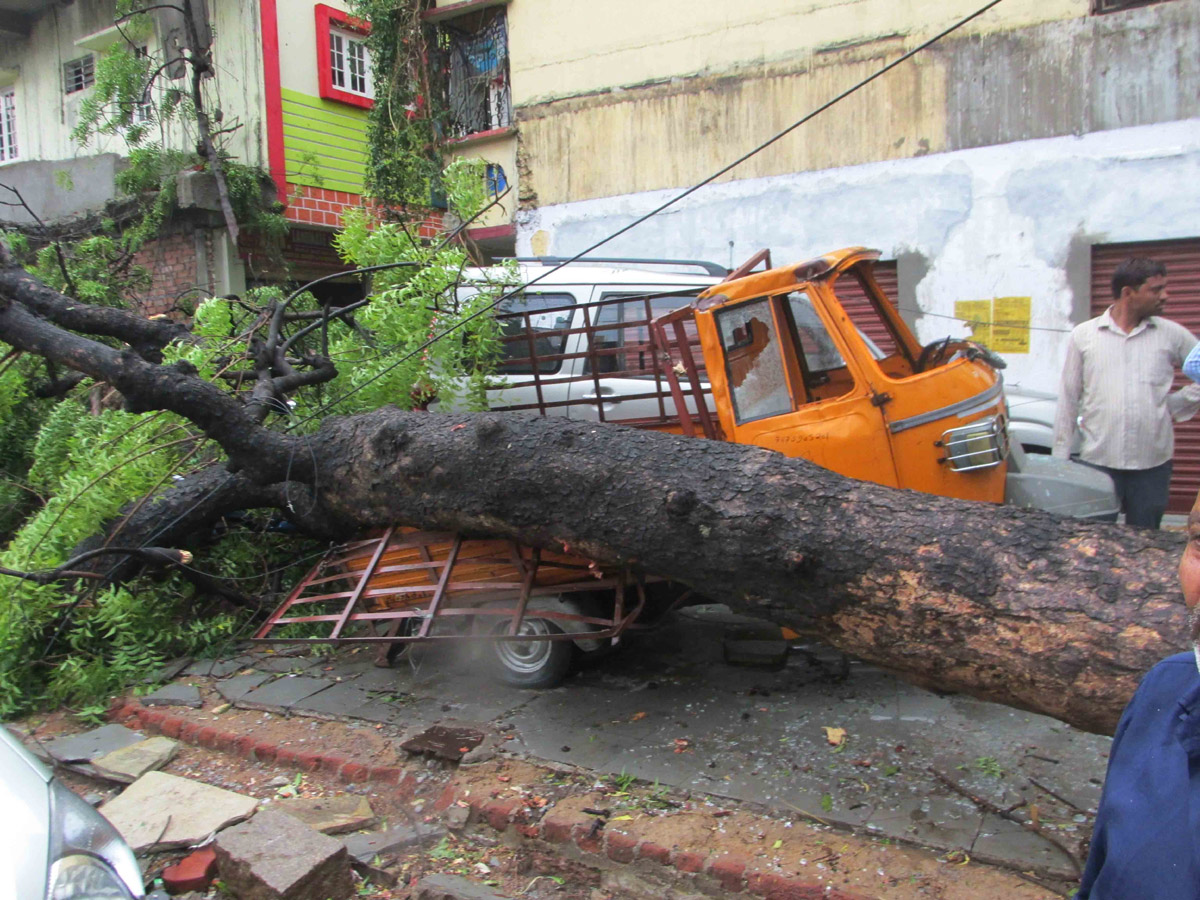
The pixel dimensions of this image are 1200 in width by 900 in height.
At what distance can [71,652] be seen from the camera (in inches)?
212

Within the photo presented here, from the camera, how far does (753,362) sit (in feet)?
14.8

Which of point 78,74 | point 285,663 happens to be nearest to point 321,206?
point 78,74

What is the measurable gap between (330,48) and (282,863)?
44.0 ft

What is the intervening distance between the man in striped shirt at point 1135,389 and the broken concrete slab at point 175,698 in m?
5.13

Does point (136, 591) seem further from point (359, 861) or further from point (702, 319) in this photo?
point (702, 319)

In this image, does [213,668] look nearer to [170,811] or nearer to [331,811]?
[170,811]

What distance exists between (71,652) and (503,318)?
3380mm

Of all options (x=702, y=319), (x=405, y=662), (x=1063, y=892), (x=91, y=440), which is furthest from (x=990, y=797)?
(x=91, y=440)

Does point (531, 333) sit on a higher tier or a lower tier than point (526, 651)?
higher

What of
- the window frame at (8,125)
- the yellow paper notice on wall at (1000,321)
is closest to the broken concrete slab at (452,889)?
the yellow paper notice on wall at (1000,321)

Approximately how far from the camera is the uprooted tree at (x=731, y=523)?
9.93ft

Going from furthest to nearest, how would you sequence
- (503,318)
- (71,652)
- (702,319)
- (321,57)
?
(321,57)
(503,318)
(71,652)
(702,319)

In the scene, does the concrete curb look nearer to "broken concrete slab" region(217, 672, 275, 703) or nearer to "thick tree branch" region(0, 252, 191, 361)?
"broken concrete slab" region(217, 672, 275, 703)

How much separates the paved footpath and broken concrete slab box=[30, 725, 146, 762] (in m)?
0.28
